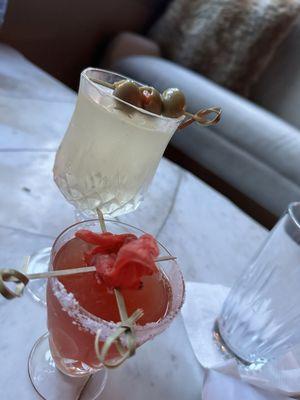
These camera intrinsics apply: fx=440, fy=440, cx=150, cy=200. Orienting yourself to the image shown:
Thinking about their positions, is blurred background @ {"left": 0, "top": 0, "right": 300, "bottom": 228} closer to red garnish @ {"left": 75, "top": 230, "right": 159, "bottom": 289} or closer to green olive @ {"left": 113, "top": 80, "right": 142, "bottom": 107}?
green olive @ {"left": 113, "top": 80, "right": 142, "bottom": 107}

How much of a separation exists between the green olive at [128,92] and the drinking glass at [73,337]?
139mm

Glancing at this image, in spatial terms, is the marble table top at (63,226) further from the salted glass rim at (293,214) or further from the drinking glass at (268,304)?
the salted glass rim at (293,214)

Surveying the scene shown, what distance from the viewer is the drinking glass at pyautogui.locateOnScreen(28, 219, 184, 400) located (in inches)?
13.6

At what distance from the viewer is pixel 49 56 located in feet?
5.72

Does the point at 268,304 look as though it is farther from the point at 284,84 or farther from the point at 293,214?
the point at 284,84

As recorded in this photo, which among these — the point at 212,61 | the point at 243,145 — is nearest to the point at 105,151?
the point at 243,145

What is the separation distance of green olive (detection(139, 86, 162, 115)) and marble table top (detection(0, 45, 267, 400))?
233 mm

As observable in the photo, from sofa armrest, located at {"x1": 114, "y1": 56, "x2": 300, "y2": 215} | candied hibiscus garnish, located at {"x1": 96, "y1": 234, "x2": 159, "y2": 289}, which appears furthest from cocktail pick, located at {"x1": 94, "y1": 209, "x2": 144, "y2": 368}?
sofa armrest, located at {"x1": 114, "y1": 56, "x2": 300, "y2": 215}

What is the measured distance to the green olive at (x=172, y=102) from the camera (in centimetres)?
51

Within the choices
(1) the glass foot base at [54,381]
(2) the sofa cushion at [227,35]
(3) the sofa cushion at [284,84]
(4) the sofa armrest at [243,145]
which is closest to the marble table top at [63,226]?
(1) the glass foot base at [54,381]

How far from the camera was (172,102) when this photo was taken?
507 millimetres

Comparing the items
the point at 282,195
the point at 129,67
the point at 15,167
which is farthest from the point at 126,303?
the point at 129,67

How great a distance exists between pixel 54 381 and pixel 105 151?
255 millimetres

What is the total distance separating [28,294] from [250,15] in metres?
1.59
